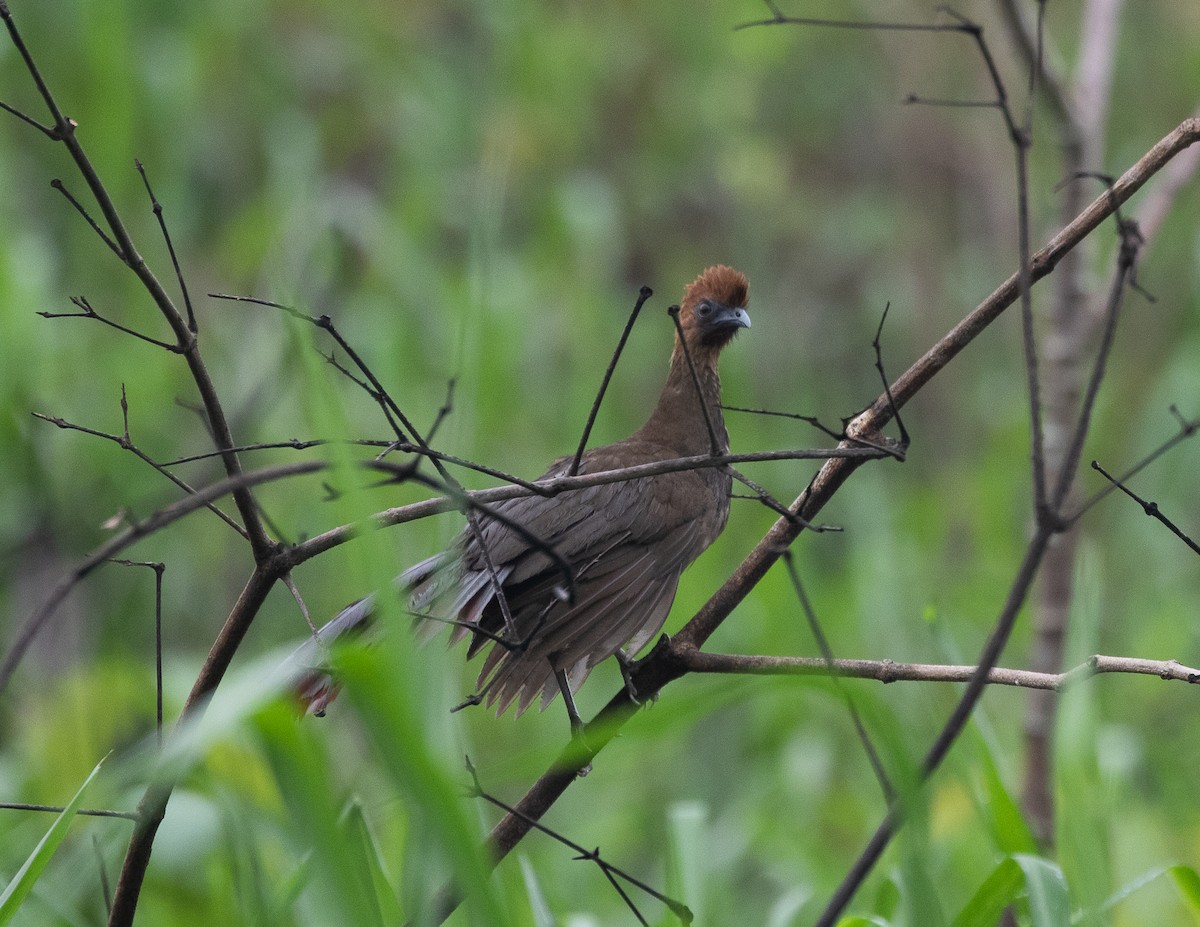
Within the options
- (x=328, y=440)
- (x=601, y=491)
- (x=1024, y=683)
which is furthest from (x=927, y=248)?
(x=328, y=440)

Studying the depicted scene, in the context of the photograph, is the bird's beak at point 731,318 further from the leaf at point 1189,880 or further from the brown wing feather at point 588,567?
the leaf at point 1189,880

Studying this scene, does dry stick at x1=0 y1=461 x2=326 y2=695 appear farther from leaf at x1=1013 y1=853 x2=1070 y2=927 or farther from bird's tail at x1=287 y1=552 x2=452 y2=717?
leaf at x1=1013 y1=853 x2=1070 y2=927

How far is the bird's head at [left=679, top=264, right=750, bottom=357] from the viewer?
113 inches

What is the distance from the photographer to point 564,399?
557 centimetres

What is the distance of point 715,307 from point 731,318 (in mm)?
61

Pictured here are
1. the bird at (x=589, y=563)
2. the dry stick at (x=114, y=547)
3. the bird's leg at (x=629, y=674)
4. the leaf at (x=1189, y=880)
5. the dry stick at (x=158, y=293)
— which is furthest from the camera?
the bird at (x=589, y=563)

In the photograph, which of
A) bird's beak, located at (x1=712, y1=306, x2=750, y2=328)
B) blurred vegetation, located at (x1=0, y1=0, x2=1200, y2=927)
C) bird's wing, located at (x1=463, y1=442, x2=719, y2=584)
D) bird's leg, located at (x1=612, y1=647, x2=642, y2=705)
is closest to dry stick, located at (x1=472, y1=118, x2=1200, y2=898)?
bird's leg, located at (x1=612, y1=647, x2=642, y2=705)

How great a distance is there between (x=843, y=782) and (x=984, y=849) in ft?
4.91

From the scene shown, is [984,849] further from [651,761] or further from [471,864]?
[471,864]

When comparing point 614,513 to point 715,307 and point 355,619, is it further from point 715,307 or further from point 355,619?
point 355,619

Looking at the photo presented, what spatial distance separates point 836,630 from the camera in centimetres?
465

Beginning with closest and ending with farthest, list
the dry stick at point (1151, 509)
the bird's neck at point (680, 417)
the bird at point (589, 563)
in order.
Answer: the dry stick at point (1151, 509), the bird at point (589, 563), the bird's neck at point (680, 417)

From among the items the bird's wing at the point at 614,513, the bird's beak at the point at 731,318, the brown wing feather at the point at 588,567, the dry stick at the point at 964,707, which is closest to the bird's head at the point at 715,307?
the bird's beak at the point at 731,318

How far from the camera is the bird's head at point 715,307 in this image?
288cm
